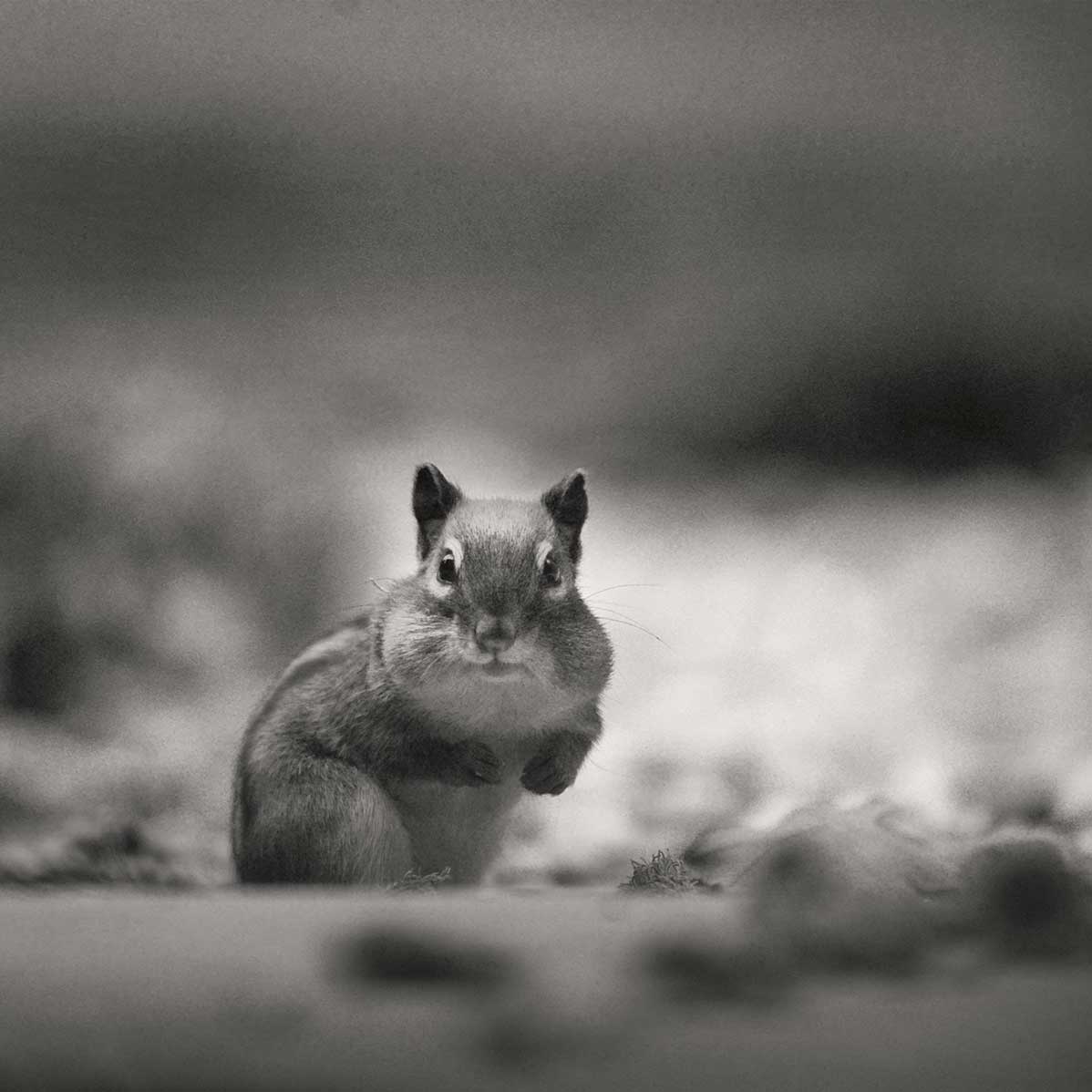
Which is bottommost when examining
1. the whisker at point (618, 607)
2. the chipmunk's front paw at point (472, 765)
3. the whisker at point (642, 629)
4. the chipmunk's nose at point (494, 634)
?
the chipmunk's front paw at point (472, 765)

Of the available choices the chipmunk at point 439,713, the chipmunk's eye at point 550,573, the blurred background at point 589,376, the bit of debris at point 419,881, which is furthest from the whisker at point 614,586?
the bit of debris at point 419,881

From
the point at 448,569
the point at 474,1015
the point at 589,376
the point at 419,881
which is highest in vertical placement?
the point at 589,376

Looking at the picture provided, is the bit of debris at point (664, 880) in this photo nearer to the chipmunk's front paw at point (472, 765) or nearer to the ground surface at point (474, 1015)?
the chipmunk's front paw at point (472, 765)

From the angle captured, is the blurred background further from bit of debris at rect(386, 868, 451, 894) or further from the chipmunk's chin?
the chipmunk's chin

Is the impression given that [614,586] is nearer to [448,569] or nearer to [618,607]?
[618,607]

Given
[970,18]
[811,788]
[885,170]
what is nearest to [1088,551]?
[811,788]

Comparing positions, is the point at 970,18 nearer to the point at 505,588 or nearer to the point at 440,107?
the point at 440,107

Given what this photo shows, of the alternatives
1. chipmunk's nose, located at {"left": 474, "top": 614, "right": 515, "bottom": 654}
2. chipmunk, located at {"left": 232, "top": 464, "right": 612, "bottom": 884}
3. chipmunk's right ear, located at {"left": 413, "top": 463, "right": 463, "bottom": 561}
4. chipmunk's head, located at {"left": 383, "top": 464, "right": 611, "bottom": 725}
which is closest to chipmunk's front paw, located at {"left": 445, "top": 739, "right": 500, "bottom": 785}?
chipmunk, located at {"left": 232, "top": 464, "right": 612, "bottom": 884}

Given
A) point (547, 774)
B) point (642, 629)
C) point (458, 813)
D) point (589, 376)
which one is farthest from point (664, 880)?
point (589, 376)
